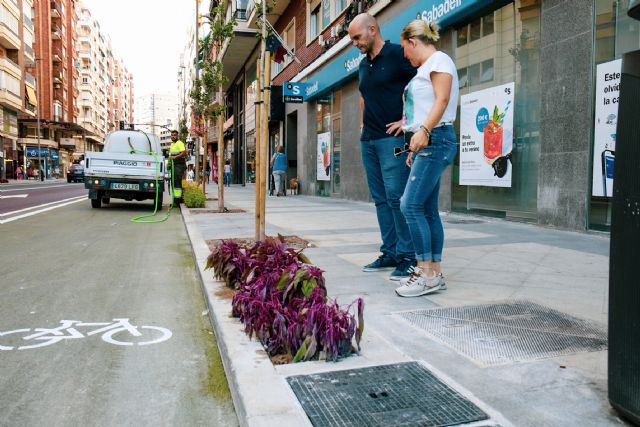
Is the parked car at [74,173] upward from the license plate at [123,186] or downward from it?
upward

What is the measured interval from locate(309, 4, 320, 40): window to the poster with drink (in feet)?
38.7

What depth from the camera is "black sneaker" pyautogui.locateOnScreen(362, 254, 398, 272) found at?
4738 millimetres

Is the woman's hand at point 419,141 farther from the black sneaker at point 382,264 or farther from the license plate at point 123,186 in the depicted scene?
the license plate at point 123,186

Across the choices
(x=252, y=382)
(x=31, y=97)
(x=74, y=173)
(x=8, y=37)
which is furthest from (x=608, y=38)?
(x=31, y=97)

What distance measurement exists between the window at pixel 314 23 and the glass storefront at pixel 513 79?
11084 mm

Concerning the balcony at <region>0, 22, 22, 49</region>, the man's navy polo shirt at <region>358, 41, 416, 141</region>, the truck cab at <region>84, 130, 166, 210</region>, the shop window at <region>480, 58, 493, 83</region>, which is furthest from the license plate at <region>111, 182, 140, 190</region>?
the balcony at <region>0, 22, 22, 49</region>

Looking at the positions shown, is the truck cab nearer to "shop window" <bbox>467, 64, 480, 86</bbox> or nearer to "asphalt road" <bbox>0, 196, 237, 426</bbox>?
"asphalt road" <bbox>0, 196, 237, 426</bbox>

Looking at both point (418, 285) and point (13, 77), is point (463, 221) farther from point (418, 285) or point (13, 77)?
point (13, 77)

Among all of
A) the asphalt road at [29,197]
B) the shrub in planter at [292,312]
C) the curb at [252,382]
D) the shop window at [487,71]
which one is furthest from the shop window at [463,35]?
the asphalt road at [29,197]

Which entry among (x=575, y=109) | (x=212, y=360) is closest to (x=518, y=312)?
(x=212, y=360)

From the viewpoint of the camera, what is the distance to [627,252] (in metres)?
1.71

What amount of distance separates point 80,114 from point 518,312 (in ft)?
335

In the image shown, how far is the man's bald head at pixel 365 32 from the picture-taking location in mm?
4352

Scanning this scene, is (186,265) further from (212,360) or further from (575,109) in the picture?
(575,109)
